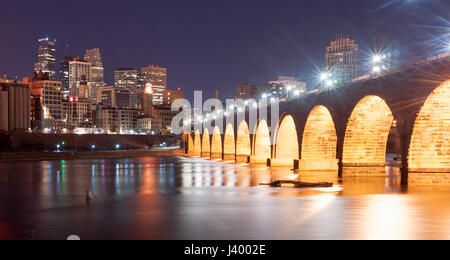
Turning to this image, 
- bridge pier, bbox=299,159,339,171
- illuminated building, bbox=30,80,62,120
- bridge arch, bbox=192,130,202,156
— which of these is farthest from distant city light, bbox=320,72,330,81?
illuminated building, bbox=30,80,62,120

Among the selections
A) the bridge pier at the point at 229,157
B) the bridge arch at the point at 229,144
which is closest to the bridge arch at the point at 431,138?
the bridge pier at the point at 229,157

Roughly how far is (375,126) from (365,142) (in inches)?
53.8

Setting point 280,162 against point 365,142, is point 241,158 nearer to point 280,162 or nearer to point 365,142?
point 280,162

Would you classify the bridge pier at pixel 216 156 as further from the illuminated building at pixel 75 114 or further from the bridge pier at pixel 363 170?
the illuminated building at pixel 75 114

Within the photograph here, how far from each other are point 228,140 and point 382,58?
5807 cm

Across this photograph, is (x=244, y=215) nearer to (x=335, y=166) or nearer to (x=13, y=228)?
(x=13, y=228)

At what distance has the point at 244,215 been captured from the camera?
19641mm

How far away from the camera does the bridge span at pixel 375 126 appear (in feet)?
87.9

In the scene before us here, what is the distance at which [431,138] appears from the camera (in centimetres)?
2720

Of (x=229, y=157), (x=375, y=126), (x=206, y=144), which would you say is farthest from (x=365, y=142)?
(x=206, y=144)

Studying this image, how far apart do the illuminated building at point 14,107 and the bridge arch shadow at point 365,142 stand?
379 ft

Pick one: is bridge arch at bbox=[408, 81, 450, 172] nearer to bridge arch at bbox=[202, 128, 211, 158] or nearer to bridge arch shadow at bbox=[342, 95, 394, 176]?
bridge arch shadow at bbox=[342, 95, 394, 176]

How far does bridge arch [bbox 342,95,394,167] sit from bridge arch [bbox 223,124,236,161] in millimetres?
47972
